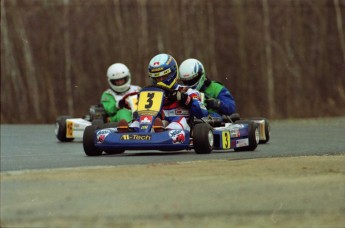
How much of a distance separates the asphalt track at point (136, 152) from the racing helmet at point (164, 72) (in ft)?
2.80

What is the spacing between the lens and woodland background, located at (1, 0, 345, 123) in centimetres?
2403

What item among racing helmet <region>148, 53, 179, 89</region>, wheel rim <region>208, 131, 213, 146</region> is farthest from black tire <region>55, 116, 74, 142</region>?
wheel rim <region>208, 131, 213, 146</region>

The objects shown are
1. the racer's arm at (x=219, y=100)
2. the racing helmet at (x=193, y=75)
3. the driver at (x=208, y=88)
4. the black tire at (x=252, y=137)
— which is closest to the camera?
the black tire at (x=252, y=137)

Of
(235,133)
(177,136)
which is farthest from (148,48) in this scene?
(177,136)

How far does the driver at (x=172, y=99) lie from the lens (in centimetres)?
1466

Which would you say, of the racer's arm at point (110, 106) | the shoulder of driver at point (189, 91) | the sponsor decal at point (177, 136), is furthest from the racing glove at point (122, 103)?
the sponsor decal at point (177, 136)

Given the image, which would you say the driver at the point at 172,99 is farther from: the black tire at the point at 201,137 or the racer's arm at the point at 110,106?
the racer's arm at the point at 110,106

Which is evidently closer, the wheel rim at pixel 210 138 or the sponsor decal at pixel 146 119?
the wheel rim at pixel 210 138

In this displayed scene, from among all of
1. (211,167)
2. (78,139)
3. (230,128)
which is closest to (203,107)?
(230,128)

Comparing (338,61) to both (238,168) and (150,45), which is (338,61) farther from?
(238,168)

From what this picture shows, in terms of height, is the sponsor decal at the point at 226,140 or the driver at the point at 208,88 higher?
the driver at the point at 208,88

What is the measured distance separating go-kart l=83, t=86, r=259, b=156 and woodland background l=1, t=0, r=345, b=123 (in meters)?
9.02

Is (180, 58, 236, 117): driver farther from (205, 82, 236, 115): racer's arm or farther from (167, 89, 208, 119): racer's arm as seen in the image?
(167, 89, 208, 119): racer's arm

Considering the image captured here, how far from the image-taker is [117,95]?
1845cm
